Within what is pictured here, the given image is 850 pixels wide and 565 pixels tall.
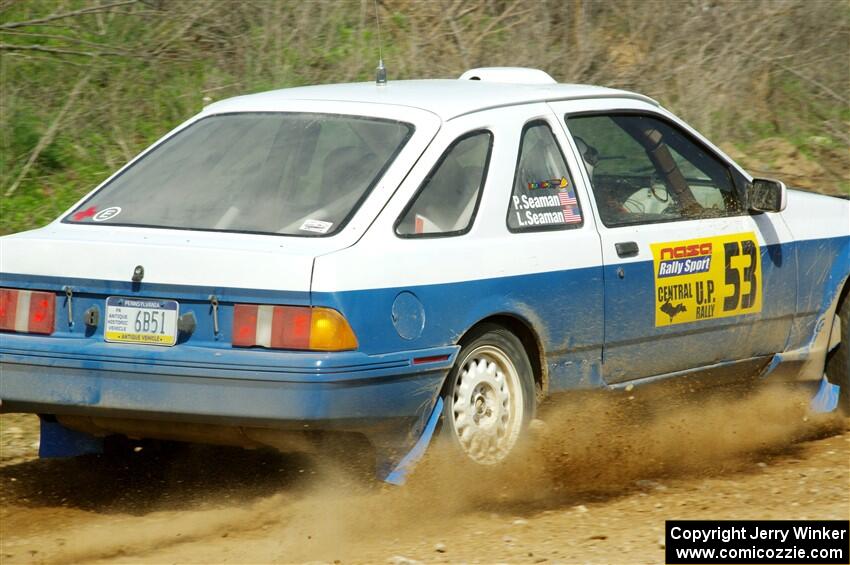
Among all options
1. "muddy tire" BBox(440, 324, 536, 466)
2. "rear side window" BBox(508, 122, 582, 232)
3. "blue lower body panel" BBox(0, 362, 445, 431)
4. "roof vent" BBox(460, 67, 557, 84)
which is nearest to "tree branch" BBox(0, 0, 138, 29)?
"roof vent" BBox(460, 67, 557, 84)

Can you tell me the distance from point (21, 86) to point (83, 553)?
6.55 m

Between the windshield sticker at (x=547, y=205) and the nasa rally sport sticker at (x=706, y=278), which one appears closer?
the windshield sticker at (x=547, y=205)

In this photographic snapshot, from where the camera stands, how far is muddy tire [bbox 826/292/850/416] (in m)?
7.07

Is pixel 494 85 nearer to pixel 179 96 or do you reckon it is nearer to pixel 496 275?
pixel 496 275

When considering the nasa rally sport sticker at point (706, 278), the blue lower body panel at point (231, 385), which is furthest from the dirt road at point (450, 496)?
the nasa rally sport sticker at point (706, 278)

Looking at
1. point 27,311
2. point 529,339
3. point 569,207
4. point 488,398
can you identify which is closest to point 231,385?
point 27,311

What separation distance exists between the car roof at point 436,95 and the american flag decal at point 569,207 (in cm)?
44

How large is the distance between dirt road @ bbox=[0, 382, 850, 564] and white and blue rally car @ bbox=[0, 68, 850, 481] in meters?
0.20

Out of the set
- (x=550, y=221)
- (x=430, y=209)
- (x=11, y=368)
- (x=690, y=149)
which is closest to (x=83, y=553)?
(x=11, y=368)

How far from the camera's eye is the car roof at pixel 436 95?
220 inches

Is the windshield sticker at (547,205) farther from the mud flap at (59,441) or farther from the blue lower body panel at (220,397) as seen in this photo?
the mud flap at (59,441)

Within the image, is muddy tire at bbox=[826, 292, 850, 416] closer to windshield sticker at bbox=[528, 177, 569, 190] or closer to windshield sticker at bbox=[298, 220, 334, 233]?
windshield sticker at bbox=[528, 177, 569, 190]

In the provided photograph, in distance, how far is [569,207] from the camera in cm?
574

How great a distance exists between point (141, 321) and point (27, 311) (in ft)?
1.66
